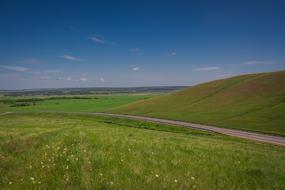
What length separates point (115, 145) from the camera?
9.18 m

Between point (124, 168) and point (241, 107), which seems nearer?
point (124, 168)

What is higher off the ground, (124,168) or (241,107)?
(124,168)

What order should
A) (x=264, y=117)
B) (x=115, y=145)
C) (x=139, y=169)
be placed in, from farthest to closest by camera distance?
(x=264, y=117), (x=115, y=145), (x=139, y=169)

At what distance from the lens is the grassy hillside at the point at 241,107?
49.2m

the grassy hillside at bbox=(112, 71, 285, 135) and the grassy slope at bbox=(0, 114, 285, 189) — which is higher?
the grassy slope at bbox=(0, 114, 285, 189)

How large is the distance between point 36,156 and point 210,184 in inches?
239

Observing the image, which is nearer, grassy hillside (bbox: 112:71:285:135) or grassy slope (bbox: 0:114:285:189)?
grassy slope (bbox: 0:114:285:189)

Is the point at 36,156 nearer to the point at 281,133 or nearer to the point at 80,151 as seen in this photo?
the point at 80,151

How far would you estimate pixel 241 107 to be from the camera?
64.6 meters

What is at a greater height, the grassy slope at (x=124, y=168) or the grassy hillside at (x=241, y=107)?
the grassy slope at (x=124, y=168)

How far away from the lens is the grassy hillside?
4919 cm

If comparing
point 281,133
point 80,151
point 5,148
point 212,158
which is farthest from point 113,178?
point 281,133

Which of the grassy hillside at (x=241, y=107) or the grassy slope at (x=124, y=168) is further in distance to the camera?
the grassy hillside at (x=241, y=107)

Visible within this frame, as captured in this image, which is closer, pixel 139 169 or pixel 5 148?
pixel 139 169
